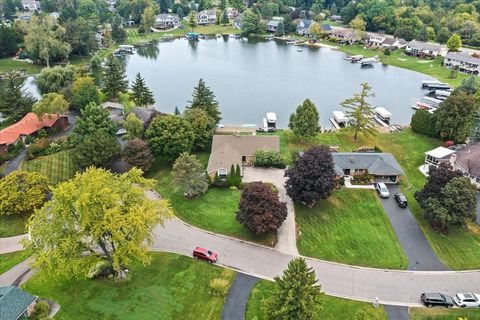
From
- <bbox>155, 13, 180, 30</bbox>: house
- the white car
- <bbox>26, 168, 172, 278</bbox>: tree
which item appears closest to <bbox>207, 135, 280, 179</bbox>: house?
<bbox>26, 168, 172, 278</bbox>: tree

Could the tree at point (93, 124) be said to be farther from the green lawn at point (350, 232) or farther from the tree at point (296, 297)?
the tree at point (296, 297)

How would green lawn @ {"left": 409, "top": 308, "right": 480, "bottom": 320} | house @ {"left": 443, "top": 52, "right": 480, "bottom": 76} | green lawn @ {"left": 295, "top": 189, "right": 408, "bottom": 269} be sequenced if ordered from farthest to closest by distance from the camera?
house @ {"left": 443, "top": 52, "right": 480, "bottom": 76} < green lawn @ {"left": 295, "top": 189, "right": 408, "bottom": 269} < green lawn @ {"left": 409, "top": 308, "right": 480, "bottom": 320}

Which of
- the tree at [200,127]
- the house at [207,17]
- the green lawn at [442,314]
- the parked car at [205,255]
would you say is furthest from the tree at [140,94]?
the house at [207,17]

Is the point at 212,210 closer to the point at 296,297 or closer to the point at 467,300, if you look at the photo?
the point at 296,297

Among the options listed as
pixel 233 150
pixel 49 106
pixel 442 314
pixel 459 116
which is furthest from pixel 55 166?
pixel 459 116

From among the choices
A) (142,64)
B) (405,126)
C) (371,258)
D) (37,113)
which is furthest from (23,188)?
(142,64)

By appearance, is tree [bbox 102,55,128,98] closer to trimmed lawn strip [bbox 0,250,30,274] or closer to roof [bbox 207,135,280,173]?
roof [bbox 207,135,280,173]
